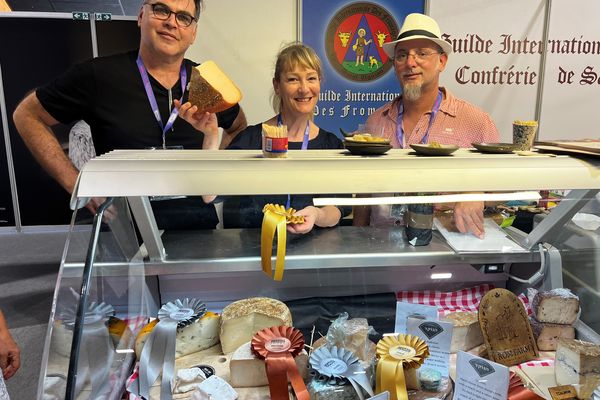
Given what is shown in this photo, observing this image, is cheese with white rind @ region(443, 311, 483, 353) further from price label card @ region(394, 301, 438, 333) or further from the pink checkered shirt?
the pink checkered shirt

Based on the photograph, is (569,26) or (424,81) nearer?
(424,81)

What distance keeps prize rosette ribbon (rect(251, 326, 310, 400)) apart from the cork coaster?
26.9 inches

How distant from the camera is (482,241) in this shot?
67.0 inches

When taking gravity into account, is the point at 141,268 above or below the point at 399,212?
below

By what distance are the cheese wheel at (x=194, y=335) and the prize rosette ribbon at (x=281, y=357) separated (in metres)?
0.20

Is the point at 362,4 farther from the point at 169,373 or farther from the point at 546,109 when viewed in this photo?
the point at 169,373

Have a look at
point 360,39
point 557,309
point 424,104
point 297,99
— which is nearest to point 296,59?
point 297,99

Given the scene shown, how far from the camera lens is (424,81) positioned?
254cm

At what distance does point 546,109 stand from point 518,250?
11.2 ft

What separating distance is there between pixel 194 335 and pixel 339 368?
1.77ft

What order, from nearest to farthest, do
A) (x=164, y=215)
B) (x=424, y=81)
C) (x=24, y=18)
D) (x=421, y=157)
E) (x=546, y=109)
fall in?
(x=421, y=157)
(x=164, y=215)
(x=424, y=81)
(x=546, y=109)
(x=24, y=18)

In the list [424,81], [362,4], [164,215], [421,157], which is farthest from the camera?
[362,4]

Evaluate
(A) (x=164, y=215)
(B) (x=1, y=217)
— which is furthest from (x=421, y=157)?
(B) (x=1, y=217)

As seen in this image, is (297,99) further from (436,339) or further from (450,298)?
(436,339)
